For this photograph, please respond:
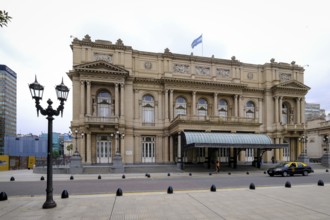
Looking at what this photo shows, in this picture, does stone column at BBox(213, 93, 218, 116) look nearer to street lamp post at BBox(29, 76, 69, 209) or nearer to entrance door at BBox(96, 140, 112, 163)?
entrance door at BBox(96, 140, 112, 163)

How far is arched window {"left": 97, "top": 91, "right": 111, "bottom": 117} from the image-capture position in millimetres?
37594

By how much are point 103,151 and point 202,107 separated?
18.3 meters

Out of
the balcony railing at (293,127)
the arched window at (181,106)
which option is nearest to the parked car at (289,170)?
the arched window at (181,106)

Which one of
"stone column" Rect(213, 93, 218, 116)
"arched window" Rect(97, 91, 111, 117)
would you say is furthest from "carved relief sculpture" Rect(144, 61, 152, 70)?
"stone column" Rect(213, 93, 218, 116)

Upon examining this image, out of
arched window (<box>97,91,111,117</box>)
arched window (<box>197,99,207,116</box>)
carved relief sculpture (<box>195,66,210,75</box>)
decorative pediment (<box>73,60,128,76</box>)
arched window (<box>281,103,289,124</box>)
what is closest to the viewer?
decorative pediment (<box>73,60,128,76</box>)

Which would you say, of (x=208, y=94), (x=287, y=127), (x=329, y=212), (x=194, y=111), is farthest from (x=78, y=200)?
(x=287, y=127)

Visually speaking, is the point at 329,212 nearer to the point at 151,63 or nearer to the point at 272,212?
the point at 272,212

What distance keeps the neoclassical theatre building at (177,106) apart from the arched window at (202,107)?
0.58 feet

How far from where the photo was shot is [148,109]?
1567 inches

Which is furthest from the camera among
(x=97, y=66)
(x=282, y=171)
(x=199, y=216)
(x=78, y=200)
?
(x=97, y=66)

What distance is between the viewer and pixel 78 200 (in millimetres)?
10641

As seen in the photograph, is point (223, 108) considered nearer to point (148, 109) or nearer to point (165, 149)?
point (165, 149)

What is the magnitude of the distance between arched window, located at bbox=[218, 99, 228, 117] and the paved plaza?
31543 millimetres

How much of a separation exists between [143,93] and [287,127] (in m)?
26.4
